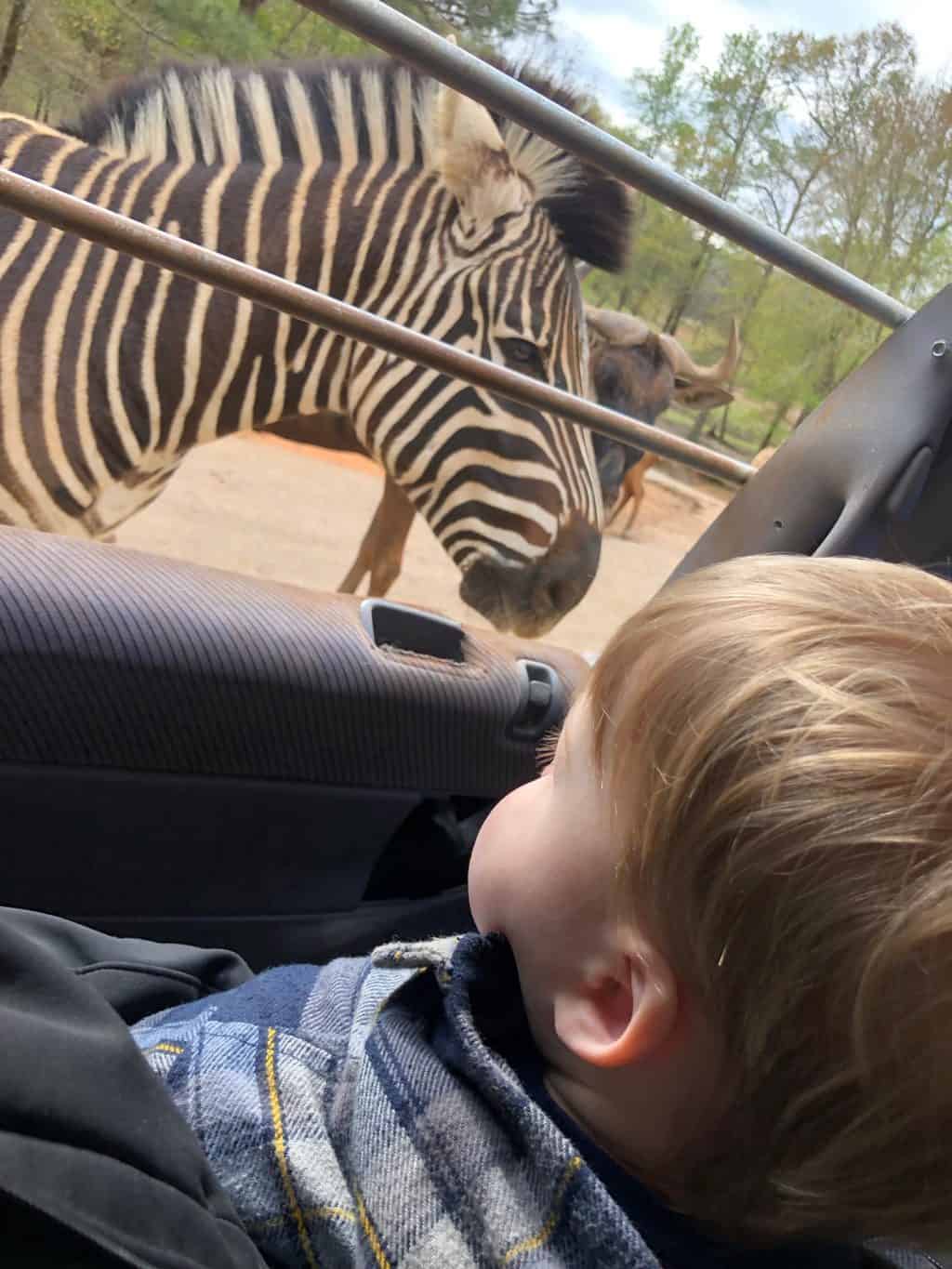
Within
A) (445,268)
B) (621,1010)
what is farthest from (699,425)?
(621,1010)

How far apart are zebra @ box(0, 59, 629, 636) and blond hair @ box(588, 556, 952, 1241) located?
149cm

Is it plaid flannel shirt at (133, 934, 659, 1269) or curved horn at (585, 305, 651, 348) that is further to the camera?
curved horn at (585, 305, 651, 348)

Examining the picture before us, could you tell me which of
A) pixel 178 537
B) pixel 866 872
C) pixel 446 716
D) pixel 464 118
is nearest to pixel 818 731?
pixel 866 872

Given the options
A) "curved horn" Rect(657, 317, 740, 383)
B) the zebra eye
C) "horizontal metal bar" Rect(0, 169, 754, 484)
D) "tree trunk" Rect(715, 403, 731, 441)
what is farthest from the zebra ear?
"horizontal metal bar" Rect(0, 169, 754, 484)

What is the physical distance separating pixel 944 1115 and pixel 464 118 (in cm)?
180

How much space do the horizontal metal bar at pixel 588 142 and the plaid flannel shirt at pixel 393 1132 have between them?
0.70 m

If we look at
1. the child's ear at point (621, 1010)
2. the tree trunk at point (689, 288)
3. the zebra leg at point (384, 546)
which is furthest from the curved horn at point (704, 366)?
the child's ear at point (621, 1010)

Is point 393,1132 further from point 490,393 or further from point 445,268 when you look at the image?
point 445,268

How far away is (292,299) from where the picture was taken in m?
1.00

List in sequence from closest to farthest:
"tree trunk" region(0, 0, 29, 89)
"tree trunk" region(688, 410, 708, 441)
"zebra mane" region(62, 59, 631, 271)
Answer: "tree trunk" region(0, 0, 29, 89)
"zebra mane" region(62, 59, 631, 271)
"tree trunk" region(688, 410, 708, 441)

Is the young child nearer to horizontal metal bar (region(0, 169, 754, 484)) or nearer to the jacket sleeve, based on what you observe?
the jacket sleeve

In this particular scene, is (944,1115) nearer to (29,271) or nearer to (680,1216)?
(680,1216)

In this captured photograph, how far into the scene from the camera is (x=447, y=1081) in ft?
1.66

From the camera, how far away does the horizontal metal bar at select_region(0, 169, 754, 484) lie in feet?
2.81
